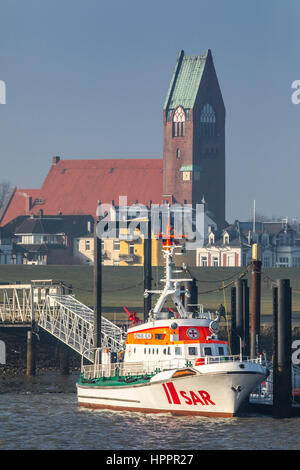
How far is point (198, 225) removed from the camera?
6959 inches

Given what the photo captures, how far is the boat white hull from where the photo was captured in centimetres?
4891

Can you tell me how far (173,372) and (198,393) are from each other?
1542mm

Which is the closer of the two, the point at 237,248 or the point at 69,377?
the point at 69,377

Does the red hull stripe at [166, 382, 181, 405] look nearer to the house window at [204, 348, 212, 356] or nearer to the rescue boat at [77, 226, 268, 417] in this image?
the rescue boat at [77, 226, 268, 417]

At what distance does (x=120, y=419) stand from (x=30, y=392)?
409 inches

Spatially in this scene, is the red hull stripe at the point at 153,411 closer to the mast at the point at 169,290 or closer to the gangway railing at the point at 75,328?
the mast at the point at 169,290

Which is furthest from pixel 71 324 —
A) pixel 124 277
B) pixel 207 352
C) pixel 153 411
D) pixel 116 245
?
pixel 116 245

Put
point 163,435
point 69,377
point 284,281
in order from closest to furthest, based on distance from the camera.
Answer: point 163,435 → point 284,281 → point 69,377

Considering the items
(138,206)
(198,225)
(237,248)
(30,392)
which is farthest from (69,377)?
(138,206)

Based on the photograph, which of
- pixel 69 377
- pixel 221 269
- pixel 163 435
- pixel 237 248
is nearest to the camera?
pixel 163 435

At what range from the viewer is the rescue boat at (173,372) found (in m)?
49.1

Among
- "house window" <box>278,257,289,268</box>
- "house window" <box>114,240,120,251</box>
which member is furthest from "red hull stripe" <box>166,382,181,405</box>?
"house window" <box>278,257,289,268</box>
